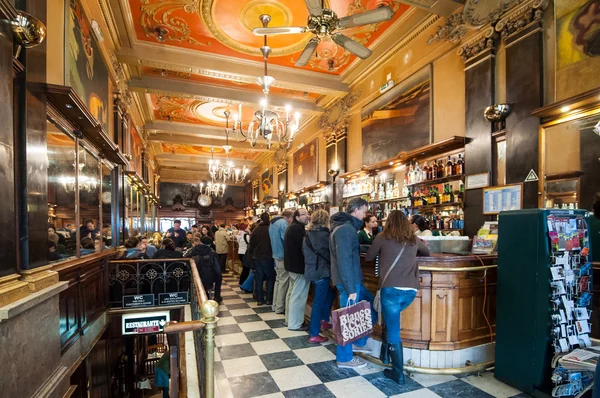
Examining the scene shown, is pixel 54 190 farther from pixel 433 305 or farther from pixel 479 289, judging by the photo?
pixel 479 289

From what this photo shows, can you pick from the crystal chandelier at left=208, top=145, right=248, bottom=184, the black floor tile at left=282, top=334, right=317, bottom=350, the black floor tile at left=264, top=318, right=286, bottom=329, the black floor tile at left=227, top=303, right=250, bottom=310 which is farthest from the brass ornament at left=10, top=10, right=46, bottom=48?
the crystal chandelier at left=208, top=145, right=248, bottom=184

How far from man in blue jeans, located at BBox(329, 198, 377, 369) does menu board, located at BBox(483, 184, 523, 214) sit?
6.58 ft

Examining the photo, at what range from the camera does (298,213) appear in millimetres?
4637

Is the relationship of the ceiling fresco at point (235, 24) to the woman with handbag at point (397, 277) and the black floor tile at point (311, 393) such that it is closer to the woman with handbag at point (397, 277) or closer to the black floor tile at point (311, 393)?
the woman with handbag at point (397, 277)

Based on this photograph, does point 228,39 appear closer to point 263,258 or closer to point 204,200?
point 263,258

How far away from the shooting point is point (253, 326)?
450 centimetres

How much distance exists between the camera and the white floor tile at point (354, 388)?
2.70m

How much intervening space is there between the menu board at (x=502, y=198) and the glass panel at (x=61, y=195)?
4767 mm

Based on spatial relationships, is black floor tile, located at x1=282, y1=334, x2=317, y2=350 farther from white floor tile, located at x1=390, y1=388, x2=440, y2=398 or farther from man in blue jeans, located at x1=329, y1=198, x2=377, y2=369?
white floor tile, located at x1=390, y1=388, x2=440, y2=398

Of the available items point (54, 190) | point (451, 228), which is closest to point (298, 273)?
point (451, 228)

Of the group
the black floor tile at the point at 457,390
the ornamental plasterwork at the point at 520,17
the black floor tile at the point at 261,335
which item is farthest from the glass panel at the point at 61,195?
the ornamental plasterwork at the point at 520,17

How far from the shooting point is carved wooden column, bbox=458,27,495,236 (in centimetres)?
442

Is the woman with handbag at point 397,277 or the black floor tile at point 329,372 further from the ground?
the woman with handbag at point 397,277

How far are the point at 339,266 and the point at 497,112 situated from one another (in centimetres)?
302
